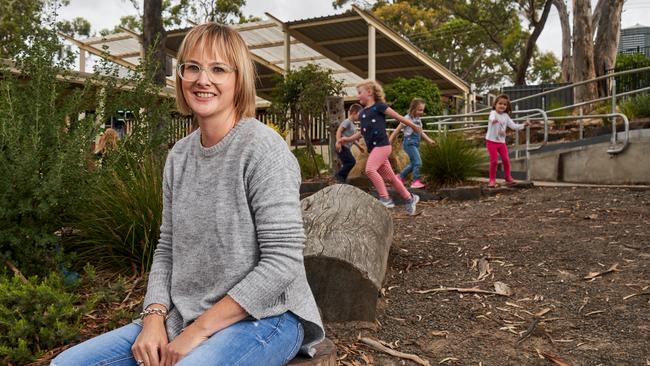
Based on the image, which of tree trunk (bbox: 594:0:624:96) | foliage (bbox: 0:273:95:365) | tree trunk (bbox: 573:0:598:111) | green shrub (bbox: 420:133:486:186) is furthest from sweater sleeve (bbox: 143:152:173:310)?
tree trunk (bbox: 594:0:624:96)

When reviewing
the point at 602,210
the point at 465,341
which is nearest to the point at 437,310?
the point at 465,341

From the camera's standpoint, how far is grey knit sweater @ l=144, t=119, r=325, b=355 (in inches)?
79.2

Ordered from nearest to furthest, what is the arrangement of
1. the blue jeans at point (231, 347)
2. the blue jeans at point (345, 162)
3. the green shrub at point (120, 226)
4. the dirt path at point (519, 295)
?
the blue jeans at point (231, 347), the dirt path at point (519, 295), the green shrub at point (120, 226), the blue jeans at point (345, 162)

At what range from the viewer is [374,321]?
4020mm

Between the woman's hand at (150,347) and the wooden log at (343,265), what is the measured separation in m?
1.66

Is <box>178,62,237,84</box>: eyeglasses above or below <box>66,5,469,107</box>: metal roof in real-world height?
below

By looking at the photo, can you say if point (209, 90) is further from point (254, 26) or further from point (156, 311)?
point (254, 26)

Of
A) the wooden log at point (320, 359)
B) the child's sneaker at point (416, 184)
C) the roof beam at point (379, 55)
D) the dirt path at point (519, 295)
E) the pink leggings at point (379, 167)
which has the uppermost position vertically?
the roof beam at point (379, 55)

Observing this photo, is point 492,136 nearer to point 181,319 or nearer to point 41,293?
point 41,293

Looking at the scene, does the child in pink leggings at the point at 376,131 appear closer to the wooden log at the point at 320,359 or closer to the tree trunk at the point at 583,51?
the wooden log at the point at 320,359

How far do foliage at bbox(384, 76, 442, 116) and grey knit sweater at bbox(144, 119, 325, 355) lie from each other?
1730cm

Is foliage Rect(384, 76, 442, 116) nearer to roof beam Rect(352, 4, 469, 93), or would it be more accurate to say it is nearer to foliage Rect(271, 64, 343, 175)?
roof beam Rect(352, 4, 469, 93)

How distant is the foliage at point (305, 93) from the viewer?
12.8 meters

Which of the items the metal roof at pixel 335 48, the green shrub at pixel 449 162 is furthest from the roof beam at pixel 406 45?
the green shrub at pixel 449 162
